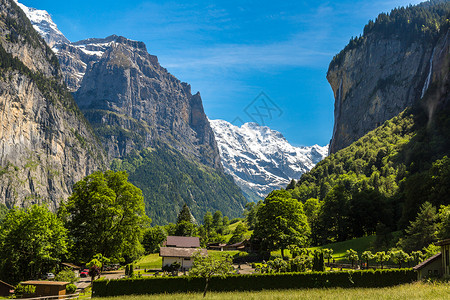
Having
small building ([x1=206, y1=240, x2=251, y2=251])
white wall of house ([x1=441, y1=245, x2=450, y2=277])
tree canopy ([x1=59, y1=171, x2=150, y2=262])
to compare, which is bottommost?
small building ([x1=206, y1=240, x2=251, y2=251])

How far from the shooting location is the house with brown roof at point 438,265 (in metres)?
38.6

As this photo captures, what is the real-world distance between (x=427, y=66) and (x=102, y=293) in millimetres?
200122

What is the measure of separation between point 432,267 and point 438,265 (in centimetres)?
64

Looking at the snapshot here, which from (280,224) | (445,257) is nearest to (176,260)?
(280,224)

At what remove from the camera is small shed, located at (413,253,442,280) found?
4091 centimetres

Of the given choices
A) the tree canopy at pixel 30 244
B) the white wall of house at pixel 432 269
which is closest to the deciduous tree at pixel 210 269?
the tree canopy at pixel 30 244

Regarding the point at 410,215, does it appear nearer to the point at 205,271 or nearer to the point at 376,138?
the point at 205,271

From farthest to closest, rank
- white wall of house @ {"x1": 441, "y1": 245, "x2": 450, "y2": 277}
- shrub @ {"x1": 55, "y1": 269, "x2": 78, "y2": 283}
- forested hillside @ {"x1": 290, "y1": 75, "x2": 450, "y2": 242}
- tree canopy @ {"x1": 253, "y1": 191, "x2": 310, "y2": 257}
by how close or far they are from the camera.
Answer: forested hillside @ {"x1": 290, "y1": 75, "x2": 450, "y2": 242}, tree canopy @ {"x1": 253, "y1": 191, "x2": 310, "y2": 257}, shrub @ {"x1": 55, "y1": 269, "x2": 78, "y2": 283}, white wall of house @ {"x1": 441, "y1": 245, "x2": 450, "y2": 277}

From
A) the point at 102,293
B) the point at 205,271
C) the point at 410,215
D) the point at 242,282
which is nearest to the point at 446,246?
the point at 242,282

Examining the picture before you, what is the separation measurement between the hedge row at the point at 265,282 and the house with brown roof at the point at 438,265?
251cm

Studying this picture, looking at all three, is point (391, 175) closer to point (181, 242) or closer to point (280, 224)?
point (280, 224)

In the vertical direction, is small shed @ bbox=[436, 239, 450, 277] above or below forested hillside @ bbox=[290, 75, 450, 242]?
below

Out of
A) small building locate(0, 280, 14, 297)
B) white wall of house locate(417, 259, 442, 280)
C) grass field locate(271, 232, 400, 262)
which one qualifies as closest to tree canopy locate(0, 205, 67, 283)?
small building locate(0, 280, 14, 297)

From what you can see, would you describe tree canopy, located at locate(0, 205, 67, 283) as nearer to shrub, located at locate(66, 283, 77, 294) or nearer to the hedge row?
shrub, located at locate(66, 283, 77, 294)
